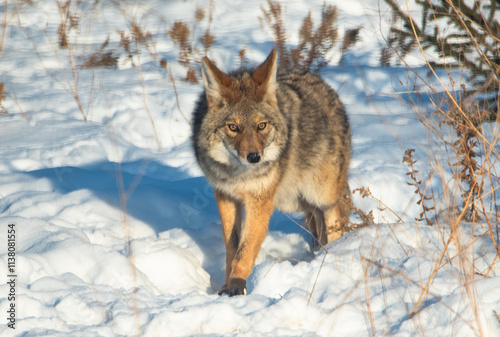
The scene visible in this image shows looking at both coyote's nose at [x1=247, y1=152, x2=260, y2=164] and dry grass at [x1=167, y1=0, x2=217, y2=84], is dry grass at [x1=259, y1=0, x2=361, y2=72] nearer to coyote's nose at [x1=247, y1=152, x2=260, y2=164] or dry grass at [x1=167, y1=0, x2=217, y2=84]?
dry grass at [x1=167, y1=0, x2=217, y2=84]

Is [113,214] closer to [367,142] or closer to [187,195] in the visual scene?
[187,195]

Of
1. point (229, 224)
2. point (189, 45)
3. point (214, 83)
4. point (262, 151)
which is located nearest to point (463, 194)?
point (262, 151)

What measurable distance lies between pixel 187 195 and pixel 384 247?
92.9 inches

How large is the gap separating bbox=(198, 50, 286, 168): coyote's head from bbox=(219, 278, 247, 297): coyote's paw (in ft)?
2.92

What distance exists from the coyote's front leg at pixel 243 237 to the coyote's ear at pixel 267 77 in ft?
2.72

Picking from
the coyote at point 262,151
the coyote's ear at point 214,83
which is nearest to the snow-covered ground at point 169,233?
the coyote at point 262,151

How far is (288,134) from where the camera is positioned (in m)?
4.01

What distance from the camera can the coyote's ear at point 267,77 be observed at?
3736 mm

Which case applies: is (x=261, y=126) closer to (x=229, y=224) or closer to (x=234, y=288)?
(x=229, y=224)

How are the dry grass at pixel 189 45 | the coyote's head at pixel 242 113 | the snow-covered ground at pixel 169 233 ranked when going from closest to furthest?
the snow-covered ground at pixel 169 233
the coyote's head at pixel 242 113
the dry grass at pixel 189 45

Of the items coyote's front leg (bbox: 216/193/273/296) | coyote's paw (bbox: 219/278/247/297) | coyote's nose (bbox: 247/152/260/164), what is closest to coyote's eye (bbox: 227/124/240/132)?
coyote's nose (bbox: 247/152/260/164)

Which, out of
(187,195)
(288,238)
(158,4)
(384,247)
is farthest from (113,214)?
(158,4)

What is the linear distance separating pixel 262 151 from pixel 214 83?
0.65m

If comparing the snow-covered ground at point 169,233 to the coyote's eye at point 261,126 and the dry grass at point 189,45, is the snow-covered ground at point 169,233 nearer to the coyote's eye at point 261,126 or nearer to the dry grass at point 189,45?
the dry grass at point 189,45
